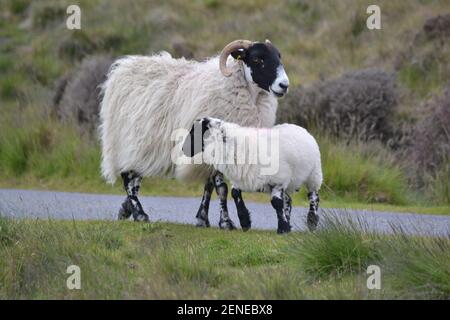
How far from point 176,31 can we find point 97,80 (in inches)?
325

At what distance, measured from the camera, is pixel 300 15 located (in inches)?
1262

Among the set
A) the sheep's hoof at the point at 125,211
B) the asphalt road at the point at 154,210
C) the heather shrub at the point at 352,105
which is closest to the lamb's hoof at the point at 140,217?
the sheep's hoof at the point at 125,211

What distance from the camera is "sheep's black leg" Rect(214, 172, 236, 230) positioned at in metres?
12.0

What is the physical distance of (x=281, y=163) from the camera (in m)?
11.0

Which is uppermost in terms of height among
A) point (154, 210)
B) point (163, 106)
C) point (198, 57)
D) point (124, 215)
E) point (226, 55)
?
point (226, 55)

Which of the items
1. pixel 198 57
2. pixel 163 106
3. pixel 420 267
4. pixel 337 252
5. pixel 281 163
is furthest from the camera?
pixel 198 57

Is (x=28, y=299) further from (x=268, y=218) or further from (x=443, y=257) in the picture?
(x=268, y=218)

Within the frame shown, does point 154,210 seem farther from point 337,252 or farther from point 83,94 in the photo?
point 83,94

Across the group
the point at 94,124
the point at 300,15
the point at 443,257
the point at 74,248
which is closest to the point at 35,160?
the point at 94,124

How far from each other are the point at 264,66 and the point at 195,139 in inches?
52.5

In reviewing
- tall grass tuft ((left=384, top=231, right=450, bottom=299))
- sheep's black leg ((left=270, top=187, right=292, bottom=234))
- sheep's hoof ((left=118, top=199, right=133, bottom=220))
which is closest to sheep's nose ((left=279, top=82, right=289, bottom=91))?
sheep's black leg ((left=270, top=187, right=292, bottom=234))

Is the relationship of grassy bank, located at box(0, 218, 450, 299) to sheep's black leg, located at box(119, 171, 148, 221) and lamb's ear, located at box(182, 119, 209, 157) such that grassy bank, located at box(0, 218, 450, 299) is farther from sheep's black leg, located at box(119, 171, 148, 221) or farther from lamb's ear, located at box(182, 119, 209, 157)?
sheep's black leg, located at box(119, 171, 148, 221)

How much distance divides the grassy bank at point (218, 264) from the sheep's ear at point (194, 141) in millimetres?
1111

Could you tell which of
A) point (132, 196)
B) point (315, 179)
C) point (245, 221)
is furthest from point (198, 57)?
point (315, 179)
